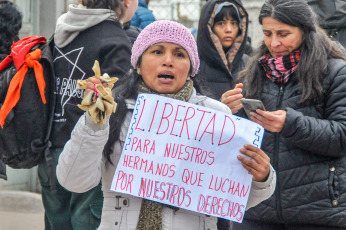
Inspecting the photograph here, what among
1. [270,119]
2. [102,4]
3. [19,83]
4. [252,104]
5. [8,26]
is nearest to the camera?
[252,104]

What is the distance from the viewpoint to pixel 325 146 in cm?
365

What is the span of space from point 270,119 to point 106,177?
0.91 meters

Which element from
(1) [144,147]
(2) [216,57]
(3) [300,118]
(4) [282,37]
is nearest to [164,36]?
(1) [144,147]

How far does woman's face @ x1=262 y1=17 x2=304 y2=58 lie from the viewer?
3914 mm

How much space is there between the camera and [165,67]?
3.08 metres

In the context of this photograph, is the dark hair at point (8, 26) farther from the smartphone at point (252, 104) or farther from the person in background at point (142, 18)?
the smartphone at point (252, 104)

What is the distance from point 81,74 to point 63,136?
39cm

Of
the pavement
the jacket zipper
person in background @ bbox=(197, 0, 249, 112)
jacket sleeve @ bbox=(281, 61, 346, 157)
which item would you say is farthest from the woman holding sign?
the pavement

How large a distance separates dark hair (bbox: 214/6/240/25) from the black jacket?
1325 mm

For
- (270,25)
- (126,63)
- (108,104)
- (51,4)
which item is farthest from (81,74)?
(51,4)

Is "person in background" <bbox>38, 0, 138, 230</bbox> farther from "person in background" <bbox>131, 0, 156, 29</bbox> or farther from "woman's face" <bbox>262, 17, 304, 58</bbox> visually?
"person in background" <bbox>131, 0, 156, 29</bbox>

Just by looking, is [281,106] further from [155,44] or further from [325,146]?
[155,44]

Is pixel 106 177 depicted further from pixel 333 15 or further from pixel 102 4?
pixel 333 15

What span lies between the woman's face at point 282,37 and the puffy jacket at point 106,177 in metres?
0.86
